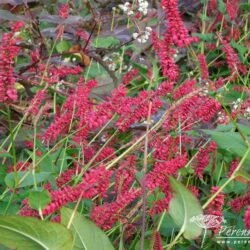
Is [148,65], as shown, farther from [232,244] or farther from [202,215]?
[202,215]

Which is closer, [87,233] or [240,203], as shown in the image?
[87,233]

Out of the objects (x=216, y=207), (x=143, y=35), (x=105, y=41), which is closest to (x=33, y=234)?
(x=216, y=207)

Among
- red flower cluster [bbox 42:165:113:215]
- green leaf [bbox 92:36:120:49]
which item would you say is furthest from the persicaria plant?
green leaf [bbox 92:36:120:49]

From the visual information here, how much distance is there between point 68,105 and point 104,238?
0.47 metres

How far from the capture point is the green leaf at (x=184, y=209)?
3.10ft

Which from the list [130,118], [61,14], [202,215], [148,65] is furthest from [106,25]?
[202,215]

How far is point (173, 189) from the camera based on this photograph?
37.2 inches

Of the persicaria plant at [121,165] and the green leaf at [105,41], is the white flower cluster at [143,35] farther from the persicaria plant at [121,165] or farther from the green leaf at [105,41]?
the green leaf at [105,41]

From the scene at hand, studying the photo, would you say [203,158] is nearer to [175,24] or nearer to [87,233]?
[175,24]

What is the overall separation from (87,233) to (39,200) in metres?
0.08

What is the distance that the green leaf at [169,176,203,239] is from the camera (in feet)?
3.10

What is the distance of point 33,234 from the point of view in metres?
0.85

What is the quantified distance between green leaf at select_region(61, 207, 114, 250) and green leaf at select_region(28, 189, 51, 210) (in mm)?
47

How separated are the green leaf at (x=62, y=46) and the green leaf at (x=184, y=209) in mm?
1206
